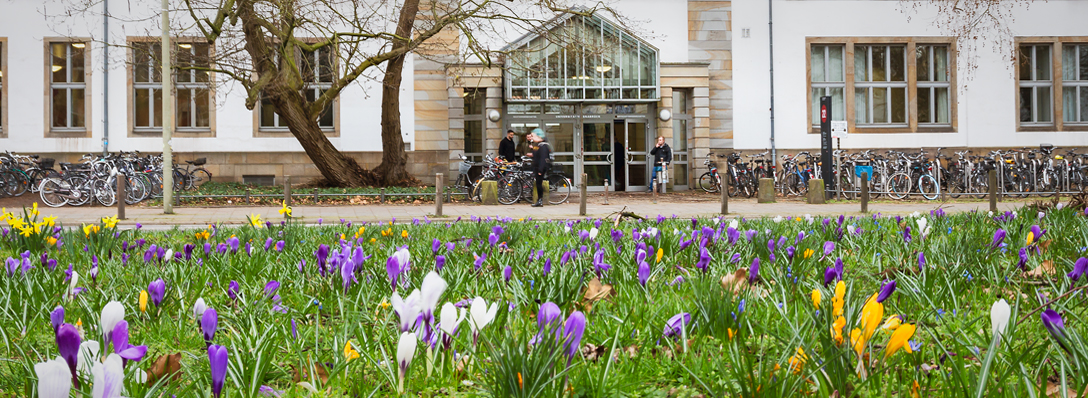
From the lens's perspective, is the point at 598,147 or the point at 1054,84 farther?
the point at 1054,84

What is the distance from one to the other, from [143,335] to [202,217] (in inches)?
508

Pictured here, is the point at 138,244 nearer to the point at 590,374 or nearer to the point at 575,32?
the point at 590,374

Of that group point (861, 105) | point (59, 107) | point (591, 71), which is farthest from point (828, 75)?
point (59, 107)

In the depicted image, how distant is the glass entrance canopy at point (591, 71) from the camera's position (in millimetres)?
22656

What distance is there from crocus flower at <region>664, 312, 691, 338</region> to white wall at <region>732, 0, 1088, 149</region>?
24.2 metres

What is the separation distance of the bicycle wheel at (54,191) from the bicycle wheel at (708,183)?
1619 centimetres

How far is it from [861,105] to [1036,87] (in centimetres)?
562

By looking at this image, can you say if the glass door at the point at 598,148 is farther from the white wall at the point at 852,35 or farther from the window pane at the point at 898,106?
the window pane at the point at 898,106

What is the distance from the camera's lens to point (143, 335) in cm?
209

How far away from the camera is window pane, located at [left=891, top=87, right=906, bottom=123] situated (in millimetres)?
26062

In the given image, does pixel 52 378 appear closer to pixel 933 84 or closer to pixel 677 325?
pixel 677 325

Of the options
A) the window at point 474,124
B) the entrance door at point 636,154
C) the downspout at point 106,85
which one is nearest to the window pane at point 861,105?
the entrance door at point 636,154

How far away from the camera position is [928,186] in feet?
69.5

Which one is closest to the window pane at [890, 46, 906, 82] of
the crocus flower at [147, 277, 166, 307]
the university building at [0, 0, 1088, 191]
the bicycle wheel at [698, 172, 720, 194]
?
the university building at [0, 0, 1088, 191]
